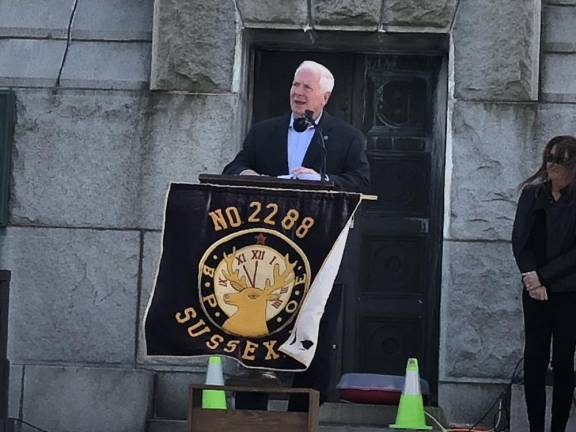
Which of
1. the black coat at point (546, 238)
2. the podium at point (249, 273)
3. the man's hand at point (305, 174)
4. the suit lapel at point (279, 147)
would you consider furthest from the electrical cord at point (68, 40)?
the black coat at point (546, 238)

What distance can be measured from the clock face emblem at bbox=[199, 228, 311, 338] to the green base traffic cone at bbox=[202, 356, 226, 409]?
2.04m

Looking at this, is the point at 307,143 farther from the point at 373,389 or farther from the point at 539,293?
the point at 373,389

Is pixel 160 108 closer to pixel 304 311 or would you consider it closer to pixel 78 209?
pixel 78 209

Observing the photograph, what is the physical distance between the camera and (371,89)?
35.5ft

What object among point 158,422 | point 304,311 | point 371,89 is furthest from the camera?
point 371,89

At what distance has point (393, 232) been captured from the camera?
1071 centimetres

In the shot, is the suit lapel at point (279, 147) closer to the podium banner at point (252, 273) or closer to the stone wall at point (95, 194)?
the podium banner at point (252, 273)

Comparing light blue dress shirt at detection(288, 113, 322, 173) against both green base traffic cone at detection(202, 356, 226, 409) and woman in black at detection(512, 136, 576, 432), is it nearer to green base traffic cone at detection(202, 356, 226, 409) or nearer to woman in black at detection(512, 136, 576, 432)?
woman in black at detection(512, 136, 576, 432)

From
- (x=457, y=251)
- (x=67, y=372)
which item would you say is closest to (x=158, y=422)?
(x=67, y=372)

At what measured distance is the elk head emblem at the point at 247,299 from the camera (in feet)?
24.9

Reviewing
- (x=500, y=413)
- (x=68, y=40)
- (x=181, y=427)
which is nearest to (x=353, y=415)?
(x=500, y=413)

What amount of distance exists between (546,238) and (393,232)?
6.16 feet

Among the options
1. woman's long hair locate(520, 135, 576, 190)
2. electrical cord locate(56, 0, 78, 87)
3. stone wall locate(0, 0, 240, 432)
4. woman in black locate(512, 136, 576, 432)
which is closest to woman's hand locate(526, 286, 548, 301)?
woman in black locate(512, 136, 576, 432)

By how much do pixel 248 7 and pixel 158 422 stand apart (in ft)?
9.32
